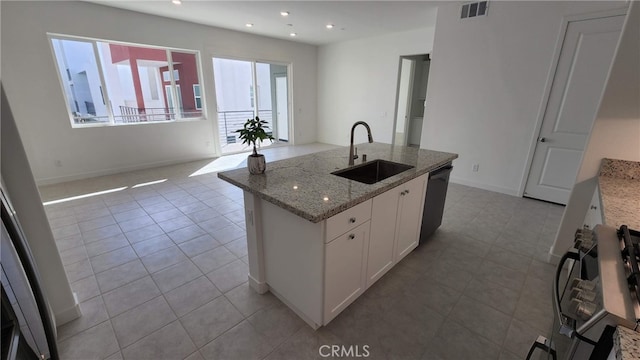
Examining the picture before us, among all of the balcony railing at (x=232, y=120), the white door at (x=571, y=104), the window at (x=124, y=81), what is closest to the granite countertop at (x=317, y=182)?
the white door at (x=571, y=104)

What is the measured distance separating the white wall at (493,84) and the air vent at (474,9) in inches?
2.9

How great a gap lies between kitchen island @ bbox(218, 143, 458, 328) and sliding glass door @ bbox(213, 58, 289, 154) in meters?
5.08

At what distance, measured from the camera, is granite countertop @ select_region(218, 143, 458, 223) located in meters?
1.44

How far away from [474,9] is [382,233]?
370 centimetres

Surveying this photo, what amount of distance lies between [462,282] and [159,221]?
3176 mm

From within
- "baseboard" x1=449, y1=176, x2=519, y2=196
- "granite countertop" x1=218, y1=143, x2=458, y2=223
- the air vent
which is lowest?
"baseboard" x1=449, y1=176, x2=519, y2=196

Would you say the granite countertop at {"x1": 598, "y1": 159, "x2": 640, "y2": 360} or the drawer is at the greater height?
the granite countertop at {"x1": 598, "y1": 159, "x2": 640, "y2": 360}

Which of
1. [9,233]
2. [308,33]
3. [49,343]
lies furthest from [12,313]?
[308,33]

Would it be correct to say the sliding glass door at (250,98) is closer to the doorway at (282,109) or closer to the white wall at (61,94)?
the doorway at (282,109)

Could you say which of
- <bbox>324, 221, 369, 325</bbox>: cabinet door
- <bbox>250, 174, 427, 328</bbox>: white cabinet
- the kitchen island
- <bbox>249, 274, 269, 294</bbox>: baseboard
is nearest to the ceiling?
the kitchen island

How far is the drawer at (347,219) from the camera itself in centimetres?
147

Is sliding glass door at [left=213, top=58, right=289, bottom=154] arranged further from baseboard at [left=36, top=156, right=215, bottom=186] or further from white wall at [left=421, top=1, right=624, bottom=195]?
white wall at [left=421, top=1, right=624, bottom=195]

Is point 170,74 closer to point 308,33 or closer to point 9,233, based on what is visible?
point 308,33

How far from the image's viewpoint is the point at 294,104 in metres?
7.25
